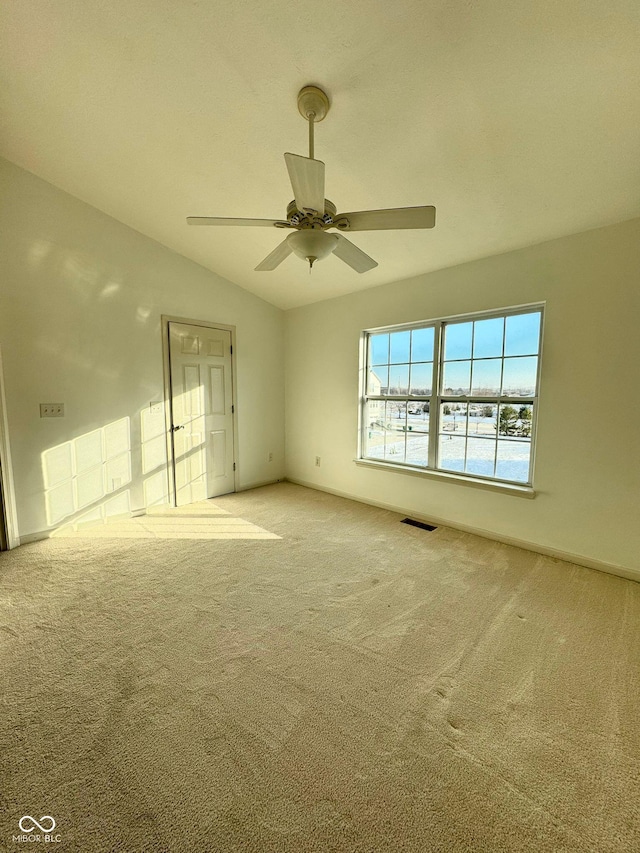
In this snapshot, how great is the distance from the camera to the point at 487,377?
3.13 m

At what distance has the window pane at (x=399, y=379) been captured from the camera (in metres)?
3.72

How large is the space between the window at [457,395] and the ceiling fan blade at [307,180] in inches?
85.0

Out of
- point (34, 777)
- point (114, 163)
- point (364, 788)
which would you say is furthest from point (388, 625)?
point (114, 163)

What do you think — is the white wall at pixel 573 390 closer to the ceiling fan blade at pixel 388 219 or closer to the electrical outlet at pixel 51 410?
the ceiling fan blade at pixel 388 219

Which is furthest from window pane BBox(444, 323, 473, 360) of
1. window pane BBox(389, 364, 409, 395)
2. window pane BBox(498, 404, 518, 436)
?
window pane BBox(498, 404, 518, 436)

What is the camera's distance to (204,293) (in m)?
4.02

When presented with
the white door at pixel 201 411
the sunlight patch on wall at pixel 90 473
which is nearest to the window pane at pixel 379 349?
the white door at pixel 201 411

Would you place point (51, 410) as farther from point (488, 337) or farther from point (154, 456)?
point (488, 337)

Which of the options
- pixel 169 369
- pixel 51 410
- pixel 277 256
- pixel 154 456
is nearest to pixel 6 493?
pixel 51 410

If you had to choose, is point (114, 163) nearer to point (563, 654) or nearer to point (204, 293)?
point (204, 293)

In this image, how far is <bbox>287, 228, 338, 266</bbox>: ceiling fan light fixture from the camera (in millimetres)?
1679

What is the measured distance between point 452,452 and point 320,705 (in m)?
2.51

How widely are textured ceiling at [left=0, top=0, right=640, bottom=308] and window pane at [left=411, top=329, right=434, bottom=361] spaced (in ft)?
2.64

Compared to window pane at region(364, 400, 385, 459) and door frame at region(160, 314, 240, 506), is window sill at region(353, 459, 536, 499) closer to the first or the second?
window pane at region(364, 400, 385, 459)
